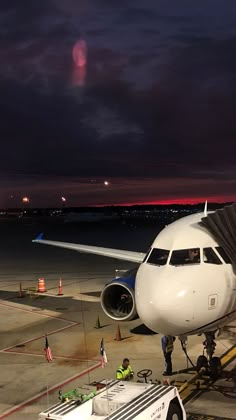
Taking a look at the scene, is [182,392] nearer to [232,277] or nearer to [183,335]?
[183,335]

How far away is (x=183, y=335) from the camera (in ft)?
35.6

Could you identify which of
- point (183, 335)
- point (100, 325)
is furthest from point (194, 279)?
point (100, 325)

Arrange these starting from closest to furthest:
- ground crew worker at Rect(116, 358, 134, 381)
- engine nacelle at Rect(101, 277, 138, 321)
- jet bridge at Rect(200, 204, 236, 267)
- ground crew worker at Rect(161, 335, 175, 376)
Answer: ground crew worker at Rect(116, 358, 134, 381)
jet bridge at Rect(200, 204, 236, 267)
ground crew worker at Rect(161, 335, 175, 376)
engine nacelle at Rect(101, 277, 138, 321)

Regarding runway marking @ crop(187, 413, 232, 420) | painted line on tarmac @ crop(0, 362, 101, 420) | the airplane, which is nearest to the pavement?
painted line on tarmac @ crop(0, 362, 101, 420)

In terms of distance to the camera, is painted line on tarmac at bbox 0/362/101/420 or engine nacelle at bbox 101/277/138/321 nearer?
painted line on tarmac at bbox 0/362/101/420

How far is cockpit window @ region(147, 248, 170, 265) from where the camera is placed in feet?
36.7

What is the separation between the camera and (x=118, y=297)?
15523mm

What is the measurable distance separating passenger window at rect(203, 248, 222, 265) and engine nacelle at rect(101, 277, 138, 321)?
4335 millimetres

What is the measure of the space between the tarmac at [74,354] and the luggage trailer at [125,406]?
95 cm

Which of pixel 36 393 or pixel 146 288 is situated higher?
pixel 146 288

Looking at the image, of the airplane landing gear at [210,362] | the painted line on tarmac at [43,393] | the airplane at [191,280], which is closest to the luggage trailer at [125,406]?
the airplane at [191,280]

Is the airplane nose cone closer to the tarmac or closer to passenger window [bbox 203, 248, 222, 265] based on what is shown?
passenger window [bbox 203, 248, 222, 265]

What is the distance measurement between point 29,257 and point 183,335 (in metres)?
36.9

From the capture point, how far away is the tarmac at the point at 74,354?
1171 cm
